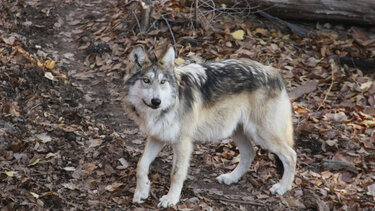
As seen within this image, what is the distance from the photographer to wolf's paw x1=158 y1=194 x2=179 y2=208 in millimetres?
5660

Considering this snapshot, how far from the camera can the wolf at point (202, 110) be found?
17.9 ft

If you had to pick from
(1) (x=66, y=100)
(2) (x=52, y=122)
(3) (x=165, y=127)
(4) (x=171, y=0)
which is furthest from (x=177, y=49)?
(3) (x=165, y=127)

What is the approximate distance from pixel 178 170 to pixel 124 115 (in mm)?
2428

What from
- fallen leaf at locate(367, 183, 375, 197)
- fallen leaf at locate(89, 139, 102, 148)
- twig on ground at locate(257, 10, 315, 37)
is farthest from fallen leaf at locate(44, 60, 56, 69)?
fallen leaf at locate(367, 183, 375, 197)

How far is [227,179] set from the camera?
6.46 m

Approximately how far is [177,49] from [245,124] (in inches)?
140

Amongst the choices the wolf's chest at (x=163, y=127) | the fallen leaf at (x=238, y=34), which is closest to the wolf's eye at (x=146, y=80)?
the wolf's chest at (x=163, y=127)

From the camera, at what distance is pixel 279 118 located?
6.12m

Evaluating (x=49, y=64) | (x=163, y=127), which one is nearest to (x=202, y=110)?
(x=163, y=127)

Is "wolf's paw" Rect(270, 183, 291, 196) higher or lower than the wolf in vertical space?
lower

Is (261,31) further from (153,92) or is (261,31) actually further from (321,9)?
(153,92)

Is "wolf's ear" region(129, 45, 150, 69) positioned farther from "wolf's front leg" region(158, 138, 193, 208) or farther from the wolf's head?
"wolf's front leg" region(158, 138, 193, 208)

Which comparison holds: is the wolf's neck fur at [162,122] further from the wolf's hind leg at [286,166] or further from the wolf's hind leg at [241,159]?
the wolf's hind leg at [286,166]

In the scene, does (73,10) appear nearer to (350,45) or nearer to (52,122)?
(52,122)
